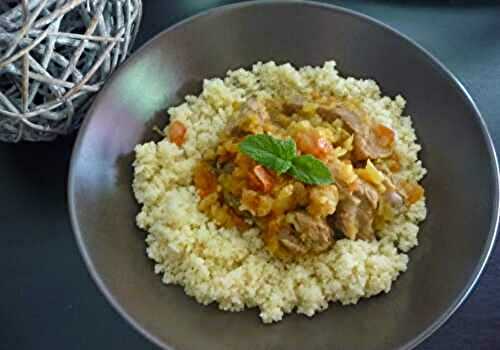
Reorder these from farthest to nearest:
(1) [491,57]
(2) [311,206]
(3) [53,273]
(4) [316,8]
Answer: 1. (1) [491,57]
2. (4) [316,8]
3. (3) [53,273]
4. (2) [311,206]

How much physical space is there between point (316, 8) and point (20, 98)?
2.80 ft

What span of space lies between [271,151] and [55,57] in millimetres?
562

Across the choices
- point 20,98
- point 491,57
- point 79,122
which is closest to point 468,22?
point 491,57

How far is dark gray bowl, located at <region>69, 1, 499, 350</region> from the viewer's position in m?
1.68

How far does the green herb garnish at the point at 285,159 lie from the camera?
1.71 meters

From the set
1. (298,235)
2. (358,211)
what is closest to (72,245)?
(298,235)

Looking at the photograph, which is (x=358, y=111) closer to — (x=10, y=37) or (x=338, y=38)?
(x=338, y=38)

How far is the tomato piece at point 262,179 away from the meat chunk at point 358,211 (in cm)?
18

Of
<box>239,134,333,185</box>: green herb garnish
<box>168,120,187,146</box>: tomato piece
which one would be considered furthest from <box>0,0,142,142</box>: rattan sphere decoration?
<box>239,134,333,185</box>: green herb garnish

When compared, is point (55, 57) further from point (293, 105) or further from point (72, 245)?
point (293, 105)

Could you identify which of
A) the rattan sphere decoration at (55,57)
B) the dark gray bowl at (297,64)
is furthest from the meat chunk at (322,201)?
the rattan sphere decoration at (55,57)

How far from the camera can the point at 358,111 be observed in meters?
1.95

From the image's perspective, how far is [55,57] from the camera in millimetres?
1693

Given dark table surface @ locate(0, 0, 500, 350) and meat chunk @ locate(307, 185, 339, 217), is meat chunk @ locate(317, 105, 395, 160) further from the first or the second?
dark table surface @ locate(0, 0, 500, 350)
